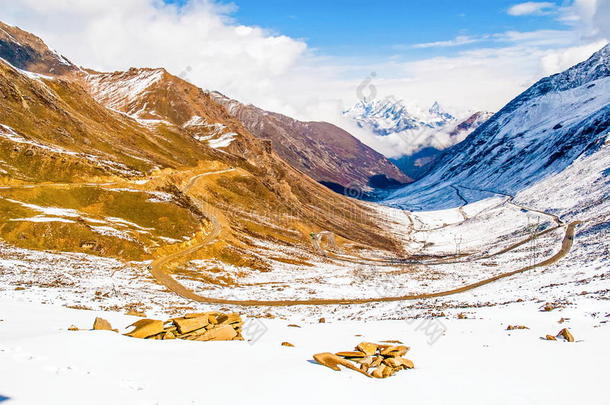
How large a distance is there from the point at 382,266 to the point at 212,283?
48.9m

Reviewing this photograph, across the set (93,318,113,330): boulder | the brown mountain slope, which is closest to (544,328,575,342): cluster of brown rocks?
(93,318,113,330): boulder

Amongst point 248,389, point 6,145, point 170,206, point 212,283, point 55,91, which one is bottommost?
point 212,283

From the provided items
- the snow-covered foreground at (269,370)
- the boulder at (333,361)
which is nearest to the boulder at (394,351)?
the snow-covered foreground at (269,370)

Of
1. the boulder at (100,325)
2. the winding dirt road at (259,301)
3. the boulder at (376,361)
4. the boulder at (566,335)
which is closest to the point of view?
the boulder at (376,361)

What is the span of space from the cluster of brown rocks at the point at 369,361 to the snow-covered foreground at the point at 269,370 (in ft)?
1.65

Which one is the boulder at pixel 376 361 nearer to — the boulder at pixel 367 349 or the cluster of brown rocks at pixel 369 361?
the cluster of brown rocks at pixel 369 361

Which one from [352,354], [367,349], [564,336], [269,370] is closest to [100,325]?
[269,370]

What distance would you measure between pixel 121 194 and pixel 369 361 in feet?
240

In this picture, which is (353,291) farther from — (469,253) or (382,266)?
(469,253)

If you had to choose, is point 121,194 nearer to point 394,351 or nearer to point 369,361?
point 394,351

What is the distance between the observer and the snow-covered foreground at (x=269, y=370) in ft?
47.6

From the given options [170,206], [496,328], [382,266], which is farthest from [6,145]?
[496,328]

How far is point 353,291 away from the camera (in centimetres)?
6556

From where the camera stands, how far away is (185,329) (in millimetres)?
22031
